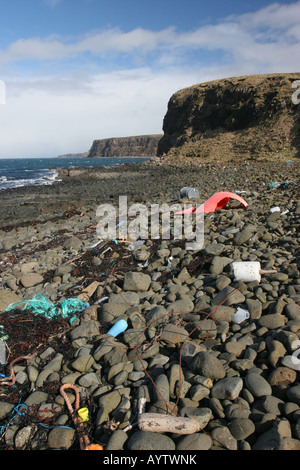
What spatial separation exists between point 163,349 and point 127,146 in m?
162

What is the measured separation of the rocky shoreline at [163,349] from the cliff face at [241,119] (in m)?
21.4

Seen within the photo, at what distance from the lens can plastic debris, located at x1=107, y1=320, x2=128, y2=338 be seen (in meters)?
3.19

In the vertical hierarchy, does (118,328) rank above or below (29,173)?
below

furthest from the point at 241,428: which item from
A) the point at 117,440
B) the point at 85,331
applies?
the point at 85,331

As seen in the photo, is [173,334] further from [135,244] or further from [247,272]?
[135,244]

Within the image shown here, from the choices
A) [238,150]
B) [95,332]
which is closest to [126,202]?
[95,332]

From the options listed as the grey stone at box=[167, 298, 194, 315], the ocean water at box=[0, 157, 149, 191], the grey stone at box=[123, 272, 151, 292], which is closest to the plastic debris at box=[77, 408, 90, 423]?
the grey stone at box=[167, 298, 194, 315]

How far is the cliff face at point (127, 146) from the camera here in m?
145

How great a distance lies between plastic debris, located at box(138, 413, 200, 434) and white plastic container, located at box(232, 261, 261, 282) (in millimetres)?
2075

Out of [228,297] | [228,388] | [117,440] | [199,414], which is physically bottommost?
[117,440]

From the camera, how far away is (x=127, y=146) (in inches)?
6137

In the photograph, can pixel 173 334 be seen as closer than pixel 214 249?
Yes

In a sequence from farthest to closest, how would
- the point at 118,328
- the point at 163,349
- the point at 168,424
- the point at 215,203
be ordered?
the point at 215,203 < the point at 118,328 < the point at 163,349 < the point at 168,424
